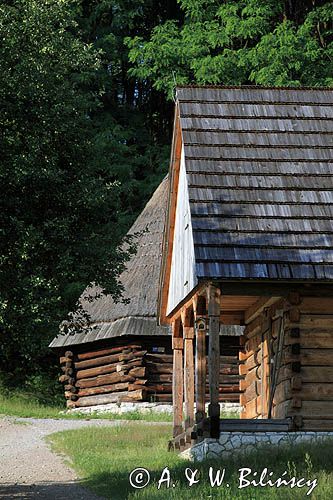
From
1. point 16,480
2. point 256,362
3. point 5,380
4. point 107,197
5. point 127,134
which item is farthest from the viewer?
point 127,134

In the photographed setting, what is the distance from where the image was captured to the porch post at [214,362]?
16.5m

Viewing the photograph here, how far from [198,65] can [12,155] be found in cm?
2083

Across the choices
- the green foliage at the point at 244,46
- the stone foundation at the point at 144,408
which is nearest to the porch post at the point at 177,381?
the stone foundation at the point at 144,408

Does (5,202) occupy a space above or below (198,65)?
below

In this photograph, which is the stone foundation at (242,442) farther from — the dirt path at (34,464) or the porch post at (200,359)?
the dirt path at (34,464)

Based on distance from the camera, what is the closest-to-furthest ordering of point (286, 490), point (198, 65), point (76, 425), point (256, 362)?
point (286, 490)
point (256, 362)
point (76, 425)
point (198, 65)

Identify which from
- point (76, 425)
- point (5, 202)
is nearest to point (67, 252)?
point (5, 202)

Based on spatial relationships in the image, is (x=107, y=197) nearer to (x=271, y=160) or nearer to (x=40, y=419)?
(x=271, y=160)

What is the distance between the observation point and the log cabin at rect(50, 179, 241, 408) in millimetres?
28672

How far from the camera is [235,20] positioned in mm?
36719

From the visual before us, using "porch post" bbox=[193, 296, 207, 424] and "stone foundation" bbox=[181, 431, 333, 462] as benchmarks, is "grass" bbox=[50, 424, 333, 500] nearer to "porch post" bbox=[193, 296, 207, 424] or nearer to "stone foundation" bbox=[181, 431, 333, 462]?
"stone foundation" bbox=[181, 431, 333, 462]

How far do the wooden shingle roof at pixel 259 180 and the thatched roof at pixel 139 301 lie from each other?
902cm

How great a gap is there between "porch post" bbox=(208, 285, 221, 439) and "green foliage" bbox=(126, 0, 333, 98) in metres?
18.6

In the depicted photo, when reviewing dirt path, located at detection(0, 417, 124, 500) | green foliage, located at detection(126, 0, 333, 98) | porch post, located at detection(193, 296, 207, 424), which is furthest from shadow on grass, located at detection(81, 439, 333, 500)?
green foliage, located at detection(126, 0, 333, 98)
